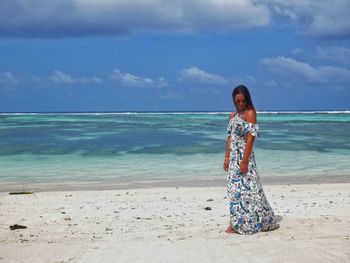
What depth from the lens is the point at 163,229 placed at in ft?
21.4

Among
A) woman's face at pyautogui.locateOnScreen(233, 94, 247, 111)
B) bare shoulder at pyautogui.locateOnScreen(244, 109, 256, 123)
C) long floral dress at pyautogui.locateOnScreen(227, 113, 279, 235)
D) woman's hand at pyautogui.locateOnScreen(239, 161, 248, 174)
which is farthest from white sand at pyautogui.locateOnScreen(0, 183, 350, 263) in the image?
woman's face at pyautogui.locateOnScreen(233, 94, 247, 111)

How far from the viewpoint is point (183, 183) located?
Answer: 12.9 m

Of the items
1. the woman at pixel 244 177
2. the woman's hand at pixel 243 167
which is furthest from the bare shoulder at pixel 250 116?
the woman's hand at pixel 243 167

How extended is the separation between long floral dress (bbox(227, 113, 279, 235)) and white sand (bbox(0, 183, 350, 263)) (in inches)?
7.1

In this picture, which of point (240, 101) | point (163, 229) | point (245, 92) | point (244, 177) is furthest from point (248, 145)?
point (163, 229)

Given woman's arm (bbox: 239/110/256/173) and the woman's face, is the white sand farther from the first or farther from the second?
the woman's face

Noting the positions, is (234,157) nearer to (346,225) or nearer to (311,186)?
(346,225)

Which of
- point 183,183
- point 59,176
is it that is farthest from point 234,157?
point 59,176

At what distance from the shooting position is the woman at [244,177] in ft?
19.7

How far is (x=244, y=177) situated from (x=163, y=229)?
135cm

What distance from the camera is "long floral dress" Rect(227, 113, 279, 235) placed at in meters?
6.09

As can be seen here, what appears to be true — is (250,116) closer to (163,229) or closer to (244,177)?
(244,177)

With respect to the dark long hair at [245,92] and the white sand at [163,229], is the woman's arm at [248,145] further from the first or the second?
the white sand at [163,229]

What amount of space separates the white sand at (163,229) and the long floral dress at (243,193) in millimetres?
180
